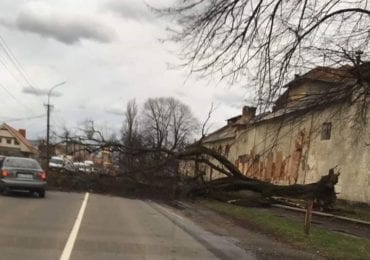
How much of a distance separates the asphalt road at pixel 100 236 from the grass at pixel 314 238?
2.11m

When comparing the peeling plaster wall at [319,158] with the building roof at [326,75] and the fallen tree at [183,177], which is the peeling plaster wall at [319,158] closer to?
the fallen tree at [183,177]

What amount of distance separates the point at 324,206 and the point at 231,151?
36588 mm

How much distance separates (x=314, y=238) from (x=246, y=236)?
178 centimetres

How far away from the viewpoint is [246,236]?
16719 mm

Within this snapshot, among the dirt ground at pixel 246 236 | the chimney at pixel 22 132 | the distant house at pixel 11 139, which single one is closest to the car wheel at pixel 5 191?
the dirt ground at pixel 246 236

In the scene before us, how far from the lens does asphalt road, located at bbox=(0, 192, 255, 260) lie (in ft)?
37.0

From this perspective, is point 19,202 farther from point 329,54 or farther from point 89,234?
point 329,54

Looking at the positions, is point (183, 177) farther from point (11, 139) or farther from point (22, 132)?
point (22, 132)

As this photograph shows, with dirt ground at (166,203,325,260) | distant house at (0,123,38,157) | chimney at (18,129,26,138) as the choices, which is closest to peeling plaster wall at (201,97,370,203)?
dirt ground at (166,203,325,260)

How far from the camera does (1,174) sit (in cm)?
2606

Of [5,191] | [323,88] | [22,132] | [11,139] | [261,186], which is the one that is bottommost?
[5,191]

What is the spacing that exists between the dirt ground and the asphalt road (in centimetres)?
45

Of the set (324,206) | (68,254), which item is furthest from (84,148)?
(68,254)

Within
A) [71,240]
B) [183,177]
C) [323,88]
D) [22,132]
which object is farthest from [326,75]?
[22,132]
